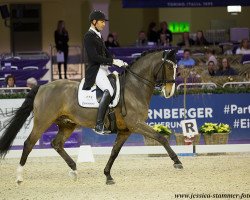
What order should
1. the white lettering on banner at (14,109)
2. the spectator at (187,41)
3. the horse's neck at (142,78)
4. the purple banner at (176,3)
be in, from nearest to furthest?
1. the horse's neck at (142,78)
2. the white lettering on banner at (14,109)
3. the purple banner at (176,3)
4. the spectator at (187,41)

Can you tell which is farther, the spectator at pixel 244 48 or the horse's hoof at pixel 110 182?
the spectator at pixel 244 48

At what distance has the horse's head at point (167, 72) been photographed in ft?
39.9

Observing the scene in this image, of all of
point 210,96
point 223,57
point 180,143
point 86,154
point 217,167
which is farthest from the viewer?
point 223,57

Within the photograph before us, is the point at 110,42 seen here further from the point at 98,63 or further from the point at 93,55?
the point at 93,55

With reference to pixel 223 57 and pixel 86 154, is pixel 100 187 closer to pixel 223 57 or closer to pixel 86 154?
pixel 86 154

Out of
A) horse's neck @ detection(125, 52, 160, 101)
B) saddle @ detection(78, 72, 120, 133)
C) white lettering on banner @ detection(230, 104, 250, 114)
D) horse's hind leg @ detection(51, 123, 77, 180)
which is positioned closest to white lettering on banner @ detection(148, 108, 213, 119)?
white lettering on banner @ detection(230, 104, 250, 114)

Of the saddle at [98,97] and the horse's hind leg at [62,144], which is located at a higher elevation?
the saddle at [98,97]

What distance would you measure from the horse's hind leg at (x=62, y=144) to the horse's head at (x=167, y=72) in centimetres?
148

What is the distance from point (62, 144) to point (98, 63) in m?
1.34

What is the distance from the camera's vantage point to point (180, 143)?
→ 16.3m

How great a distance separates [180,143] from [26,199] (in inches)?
242

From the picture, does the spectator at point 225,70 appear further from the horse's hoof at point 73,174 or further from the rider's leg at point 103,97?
the horse's hoof at point 73,174

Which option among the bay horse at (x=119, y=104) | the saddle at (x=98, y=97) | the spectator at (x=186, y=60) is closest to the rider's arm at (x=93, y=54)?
the saddle at (x=98, y=97)

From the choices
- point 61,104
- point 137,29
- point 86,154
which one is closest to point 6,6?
point 137,29
